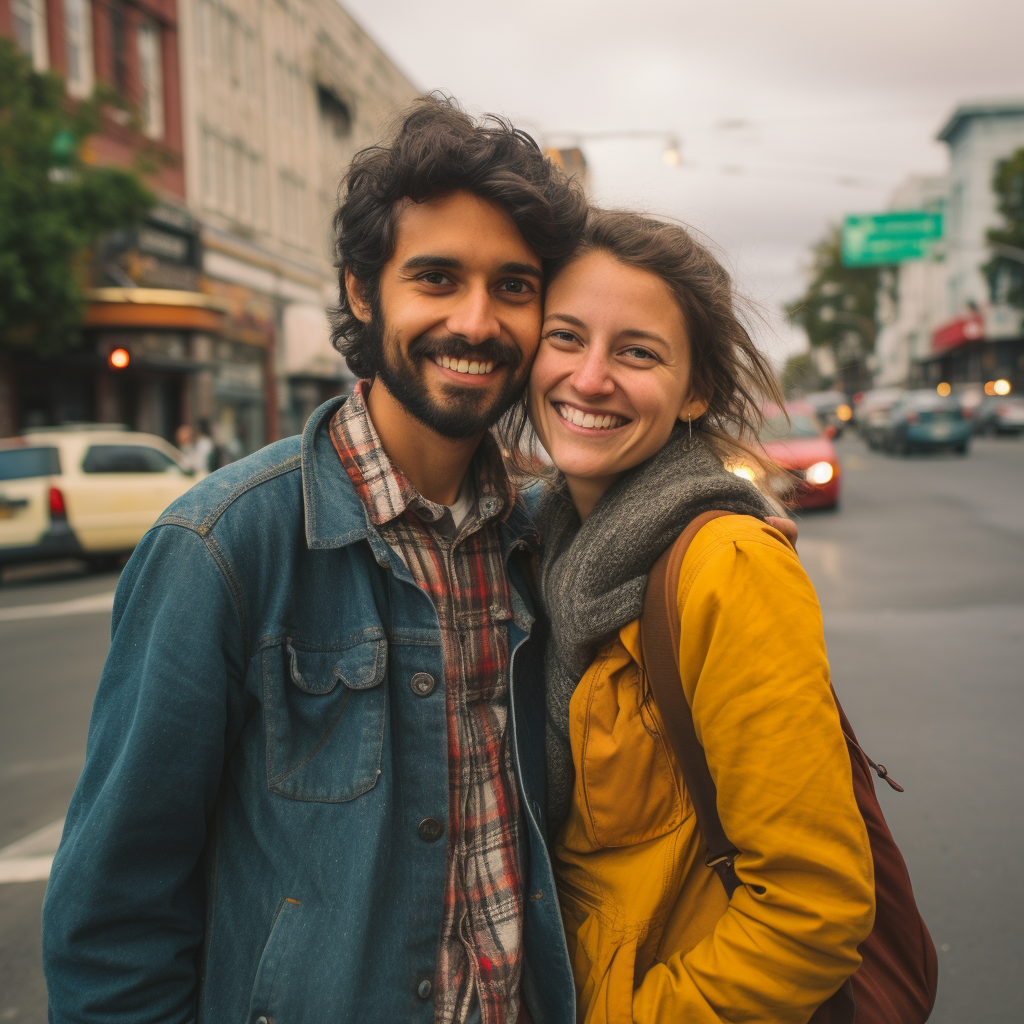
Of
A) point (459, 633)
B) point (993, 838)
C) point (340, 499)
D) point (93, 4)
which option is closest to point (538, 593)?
point (459, 633)

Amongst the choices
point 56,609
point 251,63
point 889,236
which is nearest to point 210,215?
point 251,63

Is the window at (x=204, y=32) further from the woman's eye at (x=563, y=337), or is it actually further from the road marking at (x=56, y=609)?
the woman's eye at (x=563, y=337)

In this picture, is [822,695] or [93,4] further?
[93,4]

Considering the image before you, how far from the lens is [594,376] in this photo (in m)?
1.90

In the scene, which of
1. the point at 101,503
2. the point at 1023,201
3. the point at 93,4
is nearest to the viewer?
the point at 101,503

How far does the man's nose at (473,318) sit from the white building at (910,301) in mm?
62978

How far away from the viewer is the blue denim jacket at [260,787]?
1446 mm

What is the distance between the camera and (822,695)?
58.3 inches

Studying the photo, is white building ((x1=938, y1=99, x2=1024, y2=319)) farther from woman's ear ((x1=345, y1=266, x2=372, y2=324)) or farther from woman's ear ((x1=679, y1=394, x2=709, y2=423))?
woman's ear ((x1=345, y1=266, x2=372, y2=324))

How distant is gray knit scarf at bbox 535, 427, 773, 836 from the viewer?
5.59 feet

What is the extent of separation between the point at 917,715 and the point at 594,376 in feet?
15.2

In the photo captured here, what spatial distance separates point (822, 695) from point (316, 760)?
815mm

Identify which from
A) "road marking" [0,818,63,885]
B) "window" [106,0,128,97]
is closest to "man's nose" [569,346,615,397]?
"road marking" [0,818,63,885]

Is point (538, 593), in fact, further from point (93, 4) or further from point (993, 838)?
point (93, 4)
